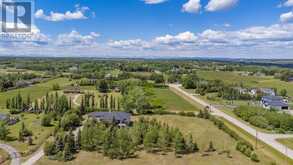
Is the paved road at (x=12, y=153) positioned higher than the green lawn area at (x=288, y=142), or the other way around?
the green lawn area at (x=288, y=142)

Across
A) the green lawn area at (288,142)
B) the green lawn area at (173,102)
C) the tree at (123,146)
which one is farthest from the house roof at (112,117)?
the green lawn area at (288,142)

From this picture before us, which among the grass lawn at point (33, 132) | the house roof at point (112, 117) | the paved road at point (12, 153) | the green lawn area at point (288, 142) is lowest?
the paved road at point (12, 153)

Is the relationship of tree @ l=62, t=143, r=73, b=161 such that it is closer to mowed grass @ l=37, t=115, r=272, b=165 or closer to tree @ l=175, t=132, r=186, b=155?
mowed grass @ l=37, t=115, r=272, b=165

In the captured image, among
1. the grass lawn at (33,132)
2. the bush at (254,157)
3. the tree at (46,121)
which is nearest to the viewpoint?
the bush at (254,157)

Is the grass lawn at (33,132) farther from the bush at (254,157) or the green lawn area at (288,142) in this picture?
the green lawn area at (288,142)

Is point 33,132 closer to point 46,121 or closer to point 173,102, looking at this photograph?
point 46,121
